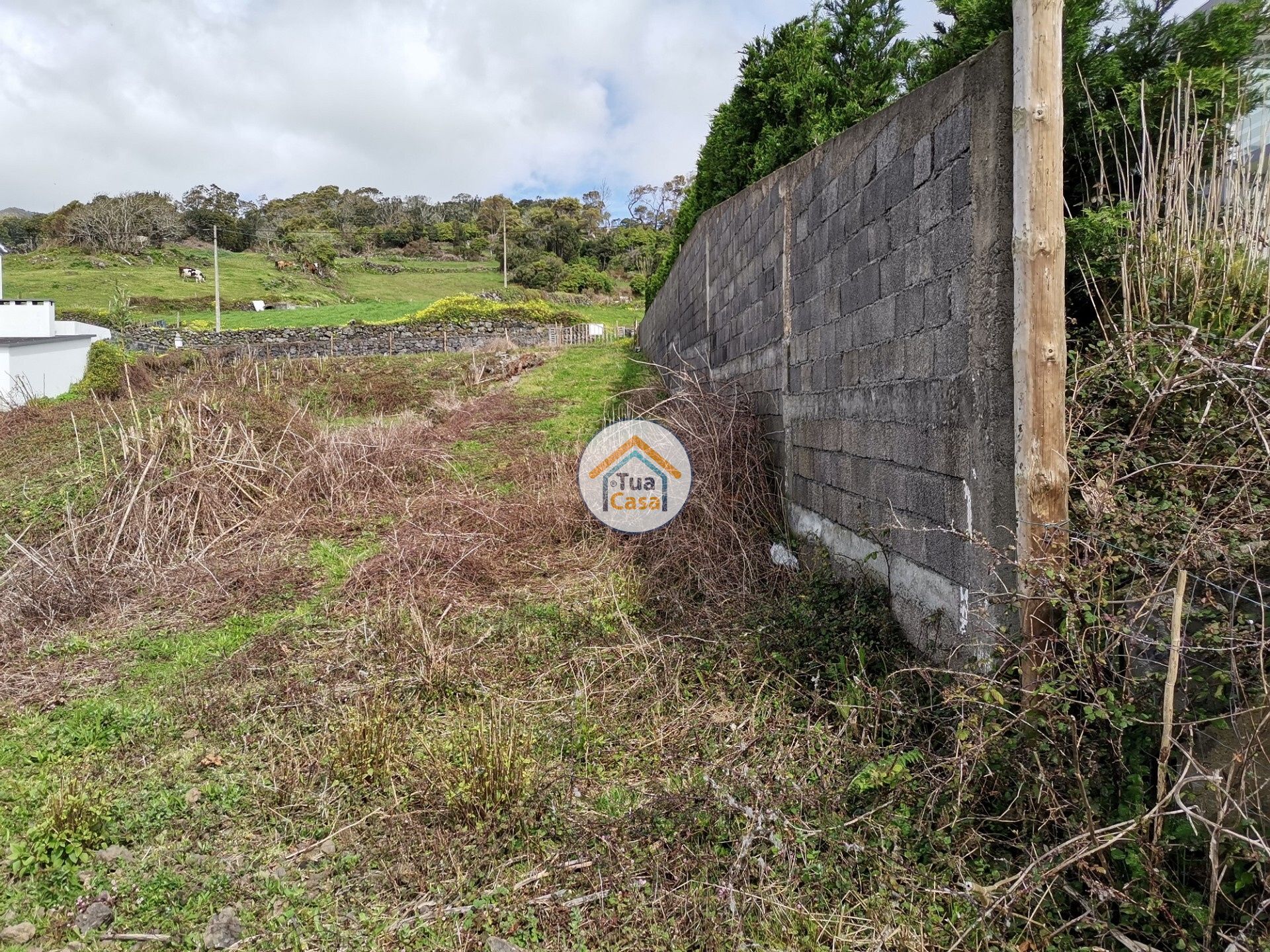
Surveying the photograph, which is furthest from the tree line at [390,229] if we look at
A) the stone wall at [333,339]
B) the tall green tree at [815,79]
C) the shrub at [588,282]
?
the tall green tree at [815,79]

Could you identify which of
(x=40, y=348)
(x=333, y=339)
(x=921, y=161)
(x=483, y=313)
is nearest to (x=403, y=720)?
(x=921, y=161)

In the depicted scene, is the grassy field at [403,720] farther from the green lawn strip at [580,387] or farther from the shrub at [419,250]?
the shrub at [419,250]

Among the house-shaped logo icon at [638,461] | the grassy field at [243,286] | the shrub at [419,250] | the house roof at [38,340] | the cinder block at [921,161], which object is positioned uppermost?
the shrub at [419,250]

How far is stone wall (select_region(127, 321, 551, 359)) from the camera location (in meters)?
18.9

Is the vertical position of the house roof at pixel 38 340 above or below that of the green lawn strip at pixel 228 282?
below

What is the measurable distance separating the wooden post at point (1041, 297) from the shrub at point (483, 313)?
2162 centimetres

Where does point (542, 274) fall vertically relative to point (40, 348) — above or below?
above

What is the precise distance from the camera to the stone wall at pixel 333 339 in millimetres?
18938

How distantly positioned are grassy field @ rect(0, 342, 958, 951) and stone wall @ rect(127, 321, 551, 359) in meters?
13.4

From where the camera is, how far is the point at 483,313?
81.0 ft

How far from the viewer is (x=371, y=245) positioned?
5362cm

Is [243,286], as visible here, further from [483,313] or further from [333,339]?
[333,339]

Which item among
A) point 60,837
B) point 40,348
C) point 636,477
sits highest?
point 40,348

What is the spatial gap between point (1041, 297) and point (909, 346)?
732 mm
